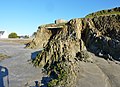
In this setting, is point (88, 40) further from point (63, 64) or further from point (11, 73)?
point (11, 73)

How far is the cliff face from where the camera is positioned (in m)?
15.5

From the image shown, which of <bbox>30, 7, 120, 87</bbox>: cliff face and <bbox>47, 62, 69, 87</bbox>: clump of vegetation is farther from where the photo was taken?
<bbox>30, 7, 120, 87</bbox>: cliff face

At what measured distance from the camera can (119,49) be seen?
17.5 m

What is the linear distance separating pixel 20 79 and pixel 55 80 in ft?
7.95

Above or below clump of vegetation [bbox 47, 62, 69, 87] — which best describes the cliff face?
above

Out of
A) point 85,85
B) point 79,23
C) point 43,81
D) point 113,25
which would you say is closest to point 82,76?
point 85,85

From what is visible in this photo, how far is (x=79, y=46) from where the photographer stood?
771 inches

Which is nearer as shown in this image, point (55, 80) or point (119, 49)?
point (55, 80)

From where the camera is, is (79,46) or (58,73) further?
(79,46)

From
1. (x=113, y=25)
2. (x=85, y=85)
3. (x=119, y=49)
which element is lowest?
(x=85, y=85)

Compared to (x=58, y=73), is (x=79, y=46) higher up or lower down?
higher up

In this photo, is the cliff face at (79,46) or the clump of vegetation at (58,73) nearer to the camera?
the clump of vegetation at (58,73)

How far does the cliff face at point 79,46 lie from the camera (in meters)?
15.5

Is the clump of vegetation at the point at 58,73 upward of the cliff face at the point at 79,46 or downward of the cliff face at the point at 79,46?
downward
